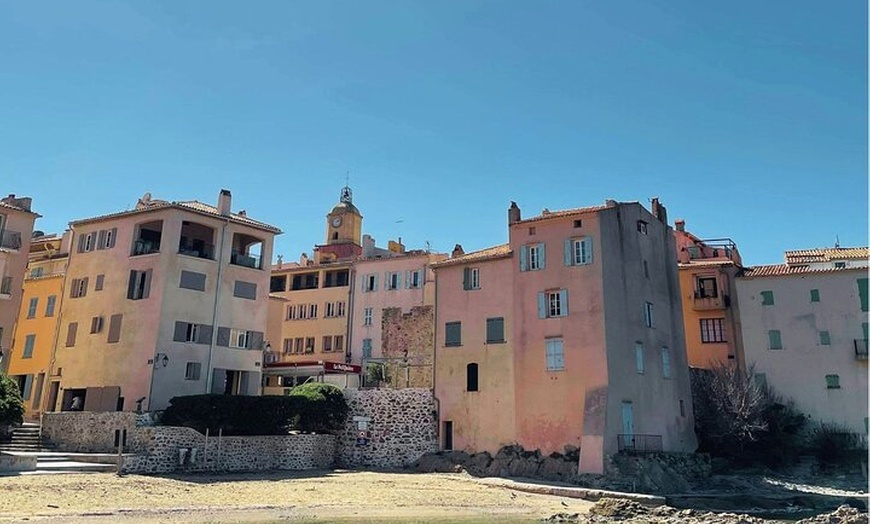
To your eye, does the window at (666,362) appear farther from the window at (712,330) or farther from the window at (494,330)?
the window at (494,330)

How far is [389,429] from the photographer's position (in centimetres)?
4147

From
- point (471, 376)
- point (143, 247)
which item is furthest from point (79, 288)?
point (471, 376)

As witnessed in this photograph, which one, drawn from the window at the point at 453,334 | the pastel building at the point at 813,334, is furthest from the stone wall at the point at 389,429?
the pastel building at the point at 813,334

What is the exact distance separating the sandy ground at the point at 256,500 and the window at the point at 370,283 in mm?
26299

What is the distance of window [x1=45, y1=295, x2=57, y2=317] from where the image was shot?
44.7 metres

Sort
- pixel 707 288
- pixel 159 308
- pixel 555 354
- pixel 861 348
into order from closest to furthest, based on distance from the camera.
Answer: pixel 555 354 < pixel 159 308 < pixel 861 348 < pixel 707 288

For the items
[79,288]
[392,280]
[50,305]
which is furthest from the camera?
[392,280]

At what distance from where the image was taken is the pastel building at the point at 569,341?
3712 cm

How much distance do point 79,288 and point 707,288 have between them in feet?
135

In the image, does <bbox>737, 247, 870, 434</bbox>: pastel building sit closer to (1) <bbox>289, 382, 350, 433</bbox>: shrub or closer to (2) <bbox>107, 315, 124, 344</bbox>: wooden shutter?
(1) <bbox>289, 382, 350, 433</bbox>: shrub

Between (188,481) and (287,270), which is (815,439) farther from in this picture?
(287,270)

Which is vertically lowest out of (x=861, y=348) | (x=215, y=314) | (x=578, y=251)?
(x=861, y=348)

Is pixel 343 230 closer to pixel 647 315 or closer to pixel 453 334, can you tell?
pixel 453 334

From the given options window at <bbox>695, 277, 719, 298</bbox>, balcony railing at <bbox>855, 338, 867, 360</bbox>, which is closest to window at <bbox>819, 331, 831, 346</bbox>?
balcony railing at <bbox>855, 338, 867, 360</bbox>
